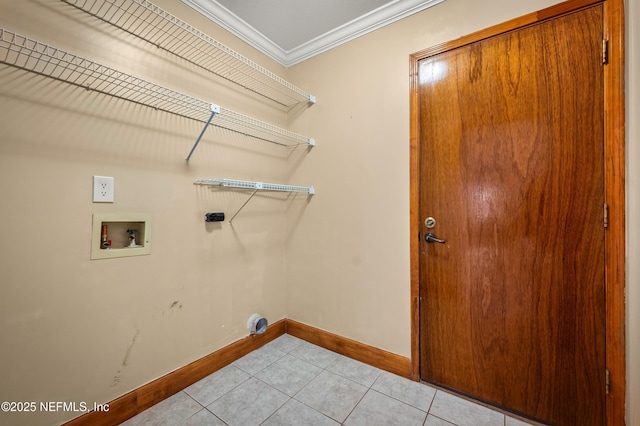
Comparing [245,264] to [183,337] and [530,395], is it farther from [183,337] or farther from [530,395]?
[530,395]

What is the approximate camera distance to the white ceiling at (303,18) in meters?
1.67

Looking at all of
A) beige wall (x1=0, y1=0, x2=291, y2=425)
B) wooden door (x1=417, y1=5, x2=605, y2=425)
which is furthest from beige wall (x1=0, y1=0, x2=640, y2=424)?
wooden door (x1=417, y1=5, x2=605, y2=425)

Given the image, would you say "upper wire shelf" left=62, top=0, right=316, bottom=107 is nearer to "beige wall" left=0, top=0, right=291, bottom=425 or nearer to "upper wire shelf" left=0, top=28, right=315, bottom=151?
"beige wall" left=0, top=0, right=291, bottom=425

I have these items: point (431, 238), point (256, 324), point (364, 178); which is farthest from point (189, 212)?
point (431, 238)

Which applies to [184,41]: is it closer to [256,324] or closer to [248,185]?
[248,185]

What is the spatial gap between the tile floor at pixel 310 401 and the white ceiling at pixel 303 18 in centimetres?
230

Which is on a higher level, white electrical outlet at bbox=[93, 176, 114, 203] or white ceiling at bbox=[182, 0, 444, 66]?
white ceiling at bbox=[182, 0, 444, 66]

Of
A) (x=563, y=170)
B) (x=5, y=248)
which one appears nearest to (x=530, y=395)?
(x=563, y=170)

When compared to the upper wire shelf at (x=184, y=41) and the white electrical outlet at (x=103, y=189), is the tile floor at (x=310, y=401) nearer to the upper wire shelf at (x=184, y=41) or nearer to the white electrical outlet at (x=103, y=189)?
the white electrical outlet at (x=103, y=189)

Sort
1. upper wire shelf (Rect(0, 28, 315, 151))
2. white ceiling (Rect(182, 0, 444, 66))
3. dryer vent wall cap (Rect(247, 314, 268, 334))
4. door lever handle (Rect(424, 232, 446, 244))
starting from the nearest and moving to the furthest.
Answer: upper wire shelf (Rect(0, 28, 315, 151)) < door lever handle (Rect(424, 232, 446, 244)) < white ceiling (Rect(182, 0, 444, 66)) < dryer vent wall cap (Rect(247, 314, 268, 334))

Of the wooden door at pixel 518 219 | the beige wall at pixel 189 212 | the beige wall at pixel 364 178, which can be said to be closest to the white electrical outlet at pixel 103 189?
the beige wall at pixel 189 212

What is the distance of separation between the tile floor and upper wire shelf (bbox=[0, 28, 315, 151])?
1.52 meters

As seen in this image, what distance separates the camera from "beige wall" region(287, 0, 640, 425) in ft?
5.48

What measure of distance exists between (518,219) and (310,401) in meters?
1.48
